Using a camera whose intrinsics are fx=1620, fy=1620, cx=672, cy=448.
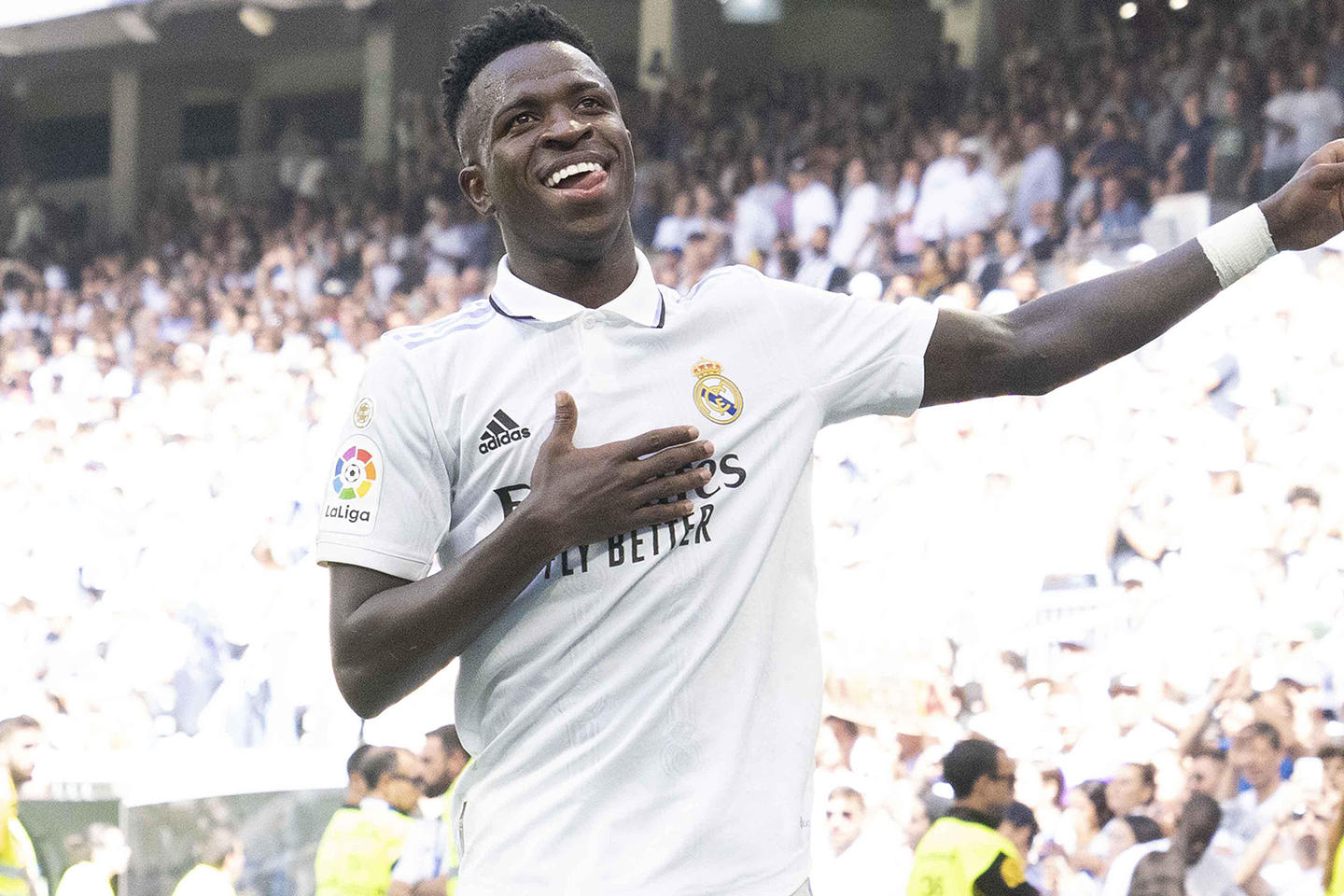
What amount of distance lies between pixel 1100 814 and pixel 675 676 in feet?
12.9

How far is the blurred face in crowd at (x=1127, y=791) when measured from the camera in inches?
199

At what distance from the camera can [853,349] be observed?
1.67 m

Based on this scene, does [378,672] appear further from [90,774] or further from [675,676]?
[90,774]

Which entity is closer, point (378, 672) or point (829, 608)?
point (378, 672)

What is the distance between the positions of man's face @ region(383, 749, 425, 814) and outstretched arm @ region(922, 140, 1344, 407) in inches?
167

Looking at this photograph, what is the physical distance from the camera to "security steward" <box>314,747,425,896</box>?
5.42m

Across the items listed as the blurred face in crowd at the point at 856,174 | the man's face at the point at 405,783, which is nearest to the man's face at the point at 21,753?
the man's face at the point at 405,783

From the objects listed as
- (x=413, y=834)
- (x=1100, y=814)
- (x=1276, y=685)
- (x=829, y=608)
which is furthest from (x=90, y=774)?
(x=1276, y=685)

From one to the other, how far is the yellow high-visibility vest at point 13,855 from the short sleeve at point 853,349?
17.8 feet

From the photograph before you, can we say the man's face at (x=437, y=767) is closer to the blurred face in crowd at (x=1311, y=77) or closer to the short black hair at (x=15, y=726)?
the short black hair at (x=15, y=726)

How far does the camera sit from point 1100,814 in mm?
5070

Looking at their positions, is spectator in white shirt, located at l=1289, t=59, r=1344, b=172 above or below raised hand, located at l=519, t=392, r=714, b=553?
above

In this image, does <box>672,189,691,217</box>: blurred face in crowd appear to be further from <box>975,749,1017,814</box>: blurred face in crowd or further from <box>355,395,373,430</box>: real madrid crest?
<box>355,395,373,430</box>: real madrid crest

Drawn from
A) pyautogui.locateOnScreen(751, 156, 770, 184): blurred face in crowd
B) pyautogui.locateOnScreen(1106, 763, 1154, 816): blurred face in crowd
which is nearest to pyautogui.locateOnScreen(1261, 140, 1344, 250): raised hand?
pyautogui.locateOnScreen(1106, 763, 1154, 816): blurred face in crowd
